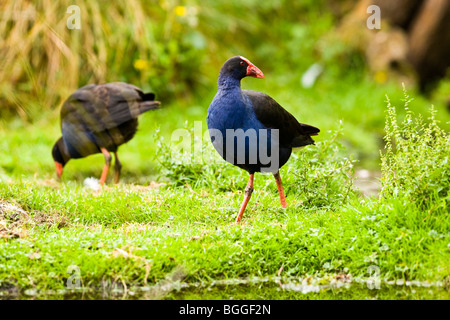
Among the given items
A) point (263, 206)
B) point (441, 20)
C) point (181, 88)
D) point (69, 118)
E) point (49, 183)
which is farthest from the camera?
point (441, 20)

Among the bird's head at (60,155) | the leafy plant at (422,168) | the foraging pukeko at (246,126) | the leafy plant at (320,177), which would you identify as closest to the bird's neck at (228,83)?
the foraging pukeko at (246,126)

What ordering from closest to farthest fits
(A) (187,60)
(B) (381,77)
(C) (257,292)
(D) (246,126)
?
(C) (257,292), (D) (246,126), (A) (187,60), (B) (381,77)

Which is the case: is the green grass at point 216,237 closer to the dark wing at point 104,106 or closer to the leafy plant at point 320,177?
the leafy plant at point 320,177

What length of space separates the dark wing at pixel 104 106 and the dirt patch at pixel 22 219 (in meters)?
2.13

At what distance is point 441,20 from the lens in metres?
12.9

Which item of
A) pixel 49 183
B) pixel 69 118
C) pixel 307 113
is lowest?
pixel 49 183

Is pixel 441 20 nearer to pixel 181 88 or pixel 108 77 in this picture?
pixel 181 88

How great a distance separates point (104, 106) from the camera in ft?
25.9

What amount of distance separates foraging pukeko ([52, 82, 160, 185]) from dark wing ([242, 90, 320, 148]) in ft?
7.54

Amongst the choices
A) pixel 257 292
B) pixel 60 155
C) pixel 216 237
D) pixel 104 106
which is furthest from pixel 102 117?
pixel 257 292

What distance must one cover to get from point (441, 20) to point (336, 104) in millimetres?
2808

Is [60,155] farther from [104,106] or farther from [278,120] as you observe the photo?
[278,120]

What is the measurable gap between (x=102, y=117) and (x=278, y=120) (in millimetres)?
2734
